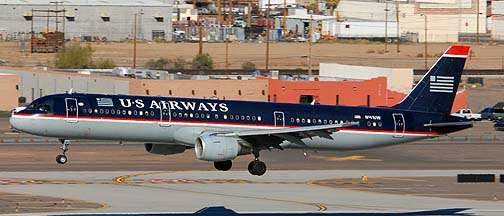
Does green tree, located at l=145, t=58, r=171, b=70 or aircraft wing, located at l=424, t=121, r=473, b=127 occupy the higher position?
green tree, located at l=145, t=58, r=171, b=70

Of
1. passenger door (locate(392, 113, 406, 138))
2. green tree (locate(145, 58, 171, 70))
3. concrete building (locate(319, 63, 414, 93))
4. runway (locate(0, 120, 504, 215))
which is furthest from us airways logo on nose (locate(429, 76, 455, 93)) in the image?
green tree (locate(145, 58, 171, 70))

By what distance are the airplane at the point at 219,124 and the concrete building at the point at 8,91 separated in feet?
258

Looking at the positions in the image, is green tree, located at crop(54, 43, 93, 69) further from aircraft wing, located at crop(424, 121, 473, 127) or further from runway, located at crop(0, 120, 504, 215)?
aircraft wing, located at crop(424, 121, 473, 127)

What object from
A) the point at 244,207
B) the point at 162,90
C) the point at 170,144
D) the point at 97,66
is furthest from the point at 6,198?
the point at 97,66

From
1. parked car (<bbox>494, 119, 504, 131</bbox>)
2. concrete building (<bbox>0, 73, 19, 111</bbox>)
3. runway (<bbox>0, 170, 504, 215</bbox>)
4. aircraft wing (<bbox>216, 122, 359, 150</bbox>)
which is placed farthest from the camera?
concrete building (<bbox>0, 73, 19, 111</bbox>)

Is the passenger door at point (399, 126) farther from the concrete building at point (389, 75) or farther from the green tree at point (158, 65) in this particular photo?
the green tree at point (158, 65)

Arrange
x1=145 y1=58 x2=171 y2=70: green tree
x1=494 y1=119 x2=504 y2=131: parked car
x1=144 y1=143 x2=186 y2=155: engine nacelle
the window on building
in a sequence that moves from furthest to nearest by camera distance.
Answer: x1=145 y1=58 x2=171 y2=70: green tree < the window on building < x1=494 y1=119 x2=504 y2=131: parked car < x1=144 y1=143 x2=186 y2=155: engine nacelle

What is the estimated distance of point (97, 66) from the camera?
189000 millimetres

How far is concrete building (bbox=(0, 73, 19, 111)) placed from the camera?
5753 inches

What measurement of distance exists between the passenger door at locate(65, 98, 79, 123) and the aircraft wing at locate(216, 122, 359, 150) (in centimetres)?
898

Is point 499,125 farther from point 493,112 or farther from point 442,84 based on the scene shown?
point 442,84

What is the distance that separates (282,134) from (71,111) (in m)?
12.7

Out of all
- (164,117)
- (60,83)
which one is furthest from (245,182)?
(60,83)

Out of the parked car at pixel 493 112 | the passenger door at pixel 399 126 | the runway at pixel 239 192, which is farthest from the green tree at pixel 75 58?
Result: the passenger door at pixel 399 126
